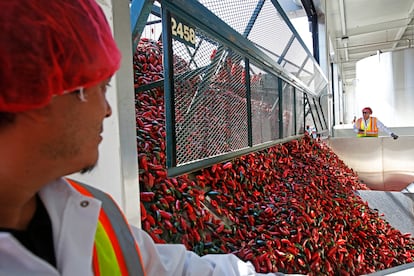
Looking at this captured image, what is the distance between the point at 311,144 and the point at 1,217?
15.4 ft

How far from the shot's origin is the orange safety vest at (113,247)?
1.88 ft

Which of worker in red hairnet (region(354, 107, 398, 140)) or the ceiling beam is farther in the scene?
the ceiling beam

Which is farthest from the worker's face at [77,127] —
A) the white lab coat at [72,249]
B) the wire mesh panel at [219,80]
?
the wire mesh panel at [219,80]

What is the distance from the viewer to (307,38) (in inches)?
346

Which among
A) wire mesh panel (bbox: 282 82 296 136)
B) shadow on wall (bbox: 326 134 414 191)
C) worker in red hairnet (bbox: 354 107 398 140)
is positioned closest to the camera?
wire mesh panel (bbox: 282 82 296 136)

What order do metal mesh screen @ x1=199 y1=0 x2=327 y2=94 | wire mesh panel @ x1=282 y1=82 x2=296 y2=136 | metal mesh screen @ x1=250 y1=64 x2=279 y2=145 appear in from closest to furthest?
metal mesh screen @ x1=199 y1=0 x2=327 y2=94
metal mesh screen @ x1=250 y1=64 x2=279 y2=145
wire mesh panel @ x1=282 y1=82 x2=296 y2=136

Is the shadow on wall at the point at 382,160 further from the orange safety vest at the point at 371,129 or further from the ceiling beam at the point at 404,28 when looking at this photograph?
the ceiling beam at the point at 404,28

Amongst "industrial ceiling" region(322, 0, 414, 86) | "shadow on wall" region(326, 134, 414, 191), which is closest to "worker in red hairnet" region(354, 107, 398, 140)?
"shadow on wall" region(326, 134, 414, 191)

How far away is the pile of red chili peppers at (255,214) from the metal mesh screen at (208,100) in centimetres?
27

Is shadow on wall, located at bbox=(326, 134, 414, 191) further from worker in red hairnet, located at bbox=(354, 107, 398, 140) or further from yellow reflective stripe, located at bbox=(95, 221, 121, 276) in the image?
yellow reflective stripe, located at bbox=(95, 221, 121, 276)

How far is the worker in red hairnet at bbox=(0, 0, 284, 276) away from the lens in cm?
40

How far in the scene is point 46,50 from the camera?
0.40 m

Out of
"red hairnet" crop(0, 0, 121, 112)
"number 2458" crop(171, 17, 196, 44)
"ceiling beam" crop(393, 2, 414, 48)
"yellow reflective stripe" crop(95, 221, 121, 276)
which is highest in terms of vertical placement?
"ceiling beam" crop(393, 2, 414, 48)

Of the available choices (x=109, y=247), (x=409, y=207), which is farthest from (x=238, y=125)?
(x=409, y=207)
